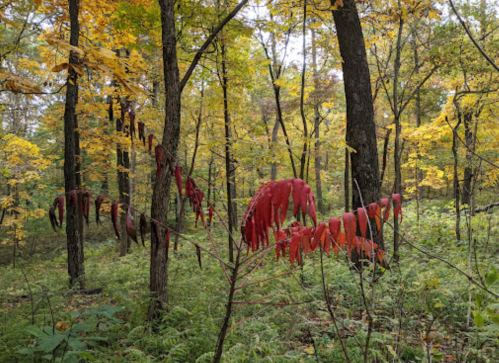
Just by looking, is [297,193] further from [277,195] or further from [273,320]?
[273,320]

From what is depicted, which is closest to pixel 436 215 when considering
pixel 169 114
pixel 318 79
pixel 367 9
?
pixel 318 79

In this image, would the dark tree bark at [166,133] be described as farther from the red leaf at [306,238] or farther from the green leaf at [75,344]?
the red leaf at [306,238]

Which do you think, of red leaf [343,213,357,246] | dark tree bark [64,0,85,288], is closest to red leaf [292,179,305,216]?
red leaf [343,213,357,246]

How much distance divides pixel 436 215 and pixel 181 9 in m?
11.1

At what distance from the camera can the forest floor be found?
254cm

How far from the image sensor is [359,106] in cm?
495

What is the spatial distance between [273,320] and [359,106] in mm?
3789

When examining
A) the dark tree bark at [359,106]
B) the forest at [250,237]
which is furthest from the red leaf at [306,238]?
the dark tree bark at [359,106]

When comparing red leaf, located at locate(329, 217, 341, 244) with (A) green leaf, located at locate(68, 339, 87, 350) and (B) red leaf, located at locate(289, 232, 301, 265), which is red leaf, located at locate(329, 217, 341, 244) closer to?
(B) red leaf, located at locate(289, 232, 301, 265)

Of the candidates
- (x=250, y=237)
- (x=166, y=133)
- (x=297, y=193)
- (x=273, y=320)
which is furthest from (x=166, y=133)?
(x=273, y=320)

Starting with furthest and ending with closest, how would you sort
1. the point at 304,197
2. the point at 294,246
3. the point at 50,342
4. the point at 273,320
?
the point at 273,320, the point at 50,342, the point at 294,246, the point at 304,197

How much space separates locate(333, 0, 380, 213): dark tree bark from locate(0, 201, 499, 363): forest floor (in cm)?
155

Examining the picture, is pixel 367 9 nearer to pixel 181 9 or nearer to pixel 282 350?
pixel 181 9

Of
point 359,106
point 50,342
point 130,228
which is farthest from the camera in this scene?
point 359,106
